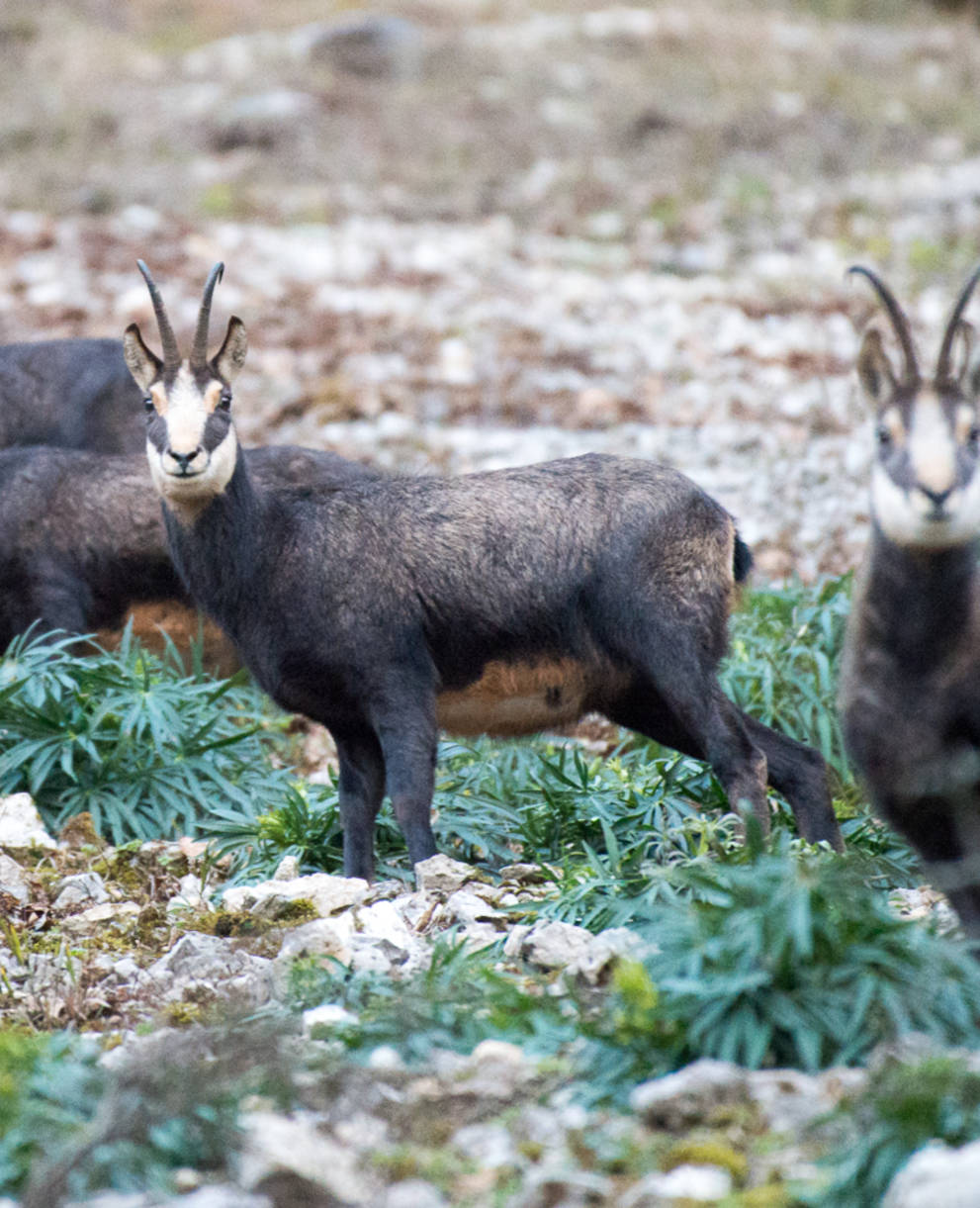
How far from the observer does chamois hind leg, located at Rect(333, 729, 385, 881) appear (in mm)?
6824

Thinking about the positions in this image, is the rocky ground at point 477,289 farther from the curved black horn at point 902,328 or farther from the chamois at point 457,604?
the curved black horn at point 902,328

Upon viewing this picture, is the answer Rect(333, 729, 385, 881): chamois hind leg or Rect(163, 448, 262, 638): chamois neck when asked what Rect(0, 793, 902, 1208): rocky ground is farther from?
Rect(163, 448, 262, 638): chamois neck

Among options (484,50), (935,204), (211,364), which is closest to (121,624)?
(211,364)

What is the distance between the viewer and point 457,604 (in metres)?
6.88

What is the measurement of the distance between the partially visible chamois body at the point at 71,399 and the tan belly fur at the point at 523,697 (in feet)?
14.8

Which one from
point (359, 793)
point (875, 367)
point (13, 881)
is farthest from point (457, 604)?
point (875, 367)

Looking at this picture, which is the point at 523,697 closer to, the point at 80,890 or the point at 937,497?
the point at 80,890

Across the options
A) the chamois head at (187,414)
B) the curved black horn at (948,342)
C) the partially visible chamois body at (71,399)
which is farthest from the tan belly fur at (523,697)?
the partially visible chamois body at (71,399)

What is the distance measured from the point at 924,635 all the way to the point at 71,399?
24.9 ft

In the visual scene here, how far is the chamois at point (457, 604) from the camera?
670 centimetres

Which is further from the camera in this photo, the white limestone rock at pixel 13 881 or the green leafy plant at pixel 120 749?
the green leafy plant at pixel 120 749

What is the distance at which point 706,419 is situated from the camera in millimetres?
12391

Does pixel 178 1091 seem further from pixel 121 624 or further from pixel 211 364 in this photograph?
pixel 121 624

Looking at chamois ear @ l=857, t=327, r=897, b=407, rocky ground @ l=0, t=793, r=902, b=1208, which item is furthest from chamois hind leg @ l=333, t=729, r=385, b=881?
chamois ear @ l=857, t=327, r=897, b=407
